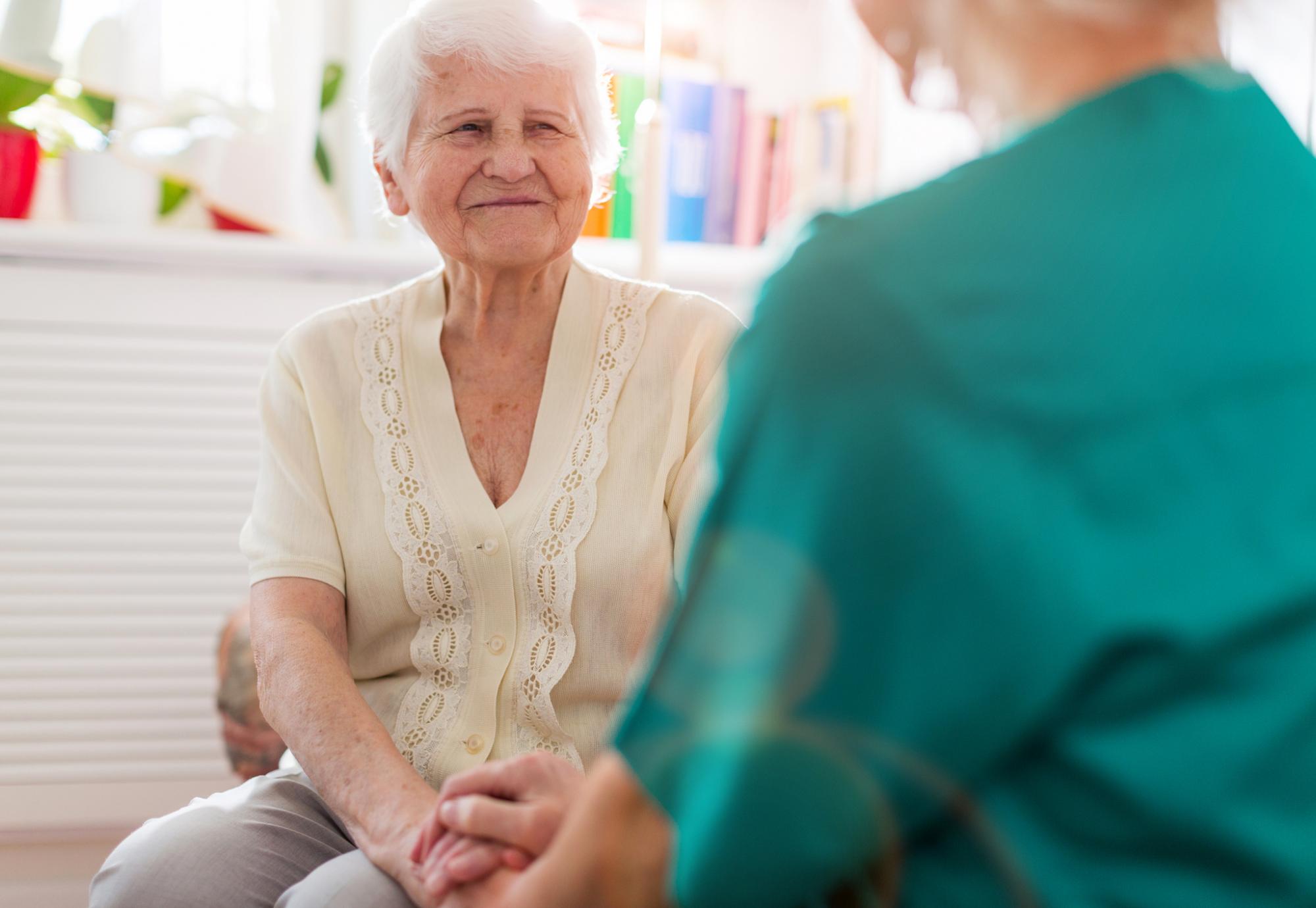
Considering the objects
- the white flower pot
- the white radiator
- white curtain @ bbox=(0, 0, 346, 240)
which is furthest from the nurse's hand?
the white flower pot

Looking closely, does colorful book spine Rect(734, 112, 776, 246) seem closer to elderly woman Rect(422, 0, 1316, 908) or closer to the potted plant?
the potted plant

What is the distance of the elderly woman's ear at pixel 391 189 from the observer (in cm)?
143

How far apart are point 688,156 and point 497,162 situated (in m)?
0.96

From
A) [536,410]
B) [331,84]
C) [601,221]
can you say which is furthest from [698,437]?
[331,84]

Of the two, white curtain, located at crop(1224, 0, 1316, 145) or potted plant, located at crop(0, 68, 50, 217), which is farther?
potted plant, located at crop(0, 68, 50, 217)

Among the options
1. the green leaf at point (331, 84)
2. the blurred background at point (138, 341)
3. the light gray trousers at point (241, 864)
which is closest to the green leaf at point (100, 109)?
the blurred background at point (138, 341)

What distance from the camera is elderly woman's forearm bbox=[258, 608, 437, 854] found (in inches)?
43.1

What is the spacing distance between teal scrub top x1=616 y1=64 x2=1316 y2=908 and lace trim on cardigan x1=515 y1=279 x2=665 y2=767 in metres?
0.67

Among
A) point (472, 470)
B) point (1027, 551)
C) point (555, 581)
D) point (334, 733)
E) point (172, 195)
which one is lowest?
point (334, 733)

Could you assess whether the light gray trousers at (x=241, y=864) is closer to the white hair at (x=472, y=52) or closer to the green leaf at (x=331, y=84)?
the white hair at (x=472, y=52)

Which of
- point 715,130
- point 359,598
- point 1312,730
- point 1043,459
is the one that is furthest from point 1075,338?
point 715,130

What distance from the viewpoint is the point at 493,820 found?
35.0 inches

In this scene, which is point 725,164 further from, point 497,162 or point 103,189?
point 103,189

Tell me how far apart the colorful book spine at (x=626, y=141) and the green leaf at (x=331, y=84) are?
1.63 ft
